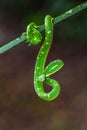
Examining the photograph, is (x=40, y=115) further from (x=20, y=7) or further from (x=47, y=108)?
(x=20, y=7)

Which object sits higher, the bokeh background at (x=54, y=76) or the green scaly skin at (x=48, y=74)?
the bokeh background at (x=54, y=76)

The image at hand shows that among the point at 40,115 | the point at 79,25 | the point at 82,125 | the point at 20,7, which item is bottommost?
the point at 82,125

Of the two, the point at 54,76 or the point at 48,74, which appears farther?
the point at 54,76

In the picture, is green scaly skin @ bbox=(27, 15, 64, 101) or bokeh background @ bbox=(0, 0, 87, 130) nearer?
green scaly skin @ bbox=(27, 15, 64, 101)

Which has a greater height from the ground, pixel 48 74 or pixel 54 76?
pixel 54 76

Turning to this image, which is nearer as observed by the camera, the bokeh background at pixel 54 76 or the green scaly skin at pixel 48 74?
the green scaly skin at pixel 48 74

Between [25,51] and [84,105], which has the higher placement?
[25,51]

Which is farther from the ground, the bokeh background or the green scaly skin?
the bokeh background

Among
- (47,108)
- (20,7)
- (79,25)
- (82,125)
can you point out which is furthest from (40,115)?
(20,7)
